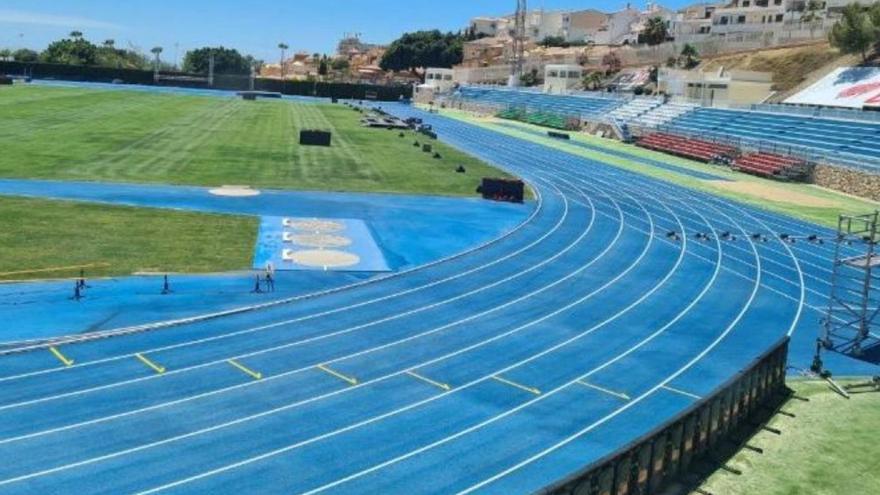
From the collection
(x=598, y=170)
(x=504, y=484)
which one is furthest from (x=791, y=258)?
(x=598, y=170)

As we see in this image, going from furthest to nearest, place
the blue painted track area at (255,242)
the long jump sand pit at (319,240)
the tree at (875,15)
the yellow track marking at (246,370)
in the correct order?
1. the tree at (875,15)
2. the long jump sand pit at (319,240)
3. the blue painted track area at (255,242)
4. the yellow track marking at (246,370)

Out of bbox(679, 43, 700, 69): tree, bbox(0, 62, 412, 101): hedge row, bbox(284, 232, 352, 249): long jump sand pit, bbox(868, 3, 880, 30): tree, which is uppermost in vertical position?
bbox(868, 3, 880, 30): tree

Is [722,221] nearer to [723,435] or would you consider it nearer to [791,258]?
[791,258]

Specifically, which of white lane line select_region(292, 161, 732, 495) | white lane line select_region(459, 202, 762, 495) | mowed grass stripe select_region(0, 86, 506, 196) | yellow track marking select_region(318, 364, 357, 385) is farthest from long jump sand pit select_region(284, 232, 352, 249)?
white lane line select_region(459, 202, 762, 495)

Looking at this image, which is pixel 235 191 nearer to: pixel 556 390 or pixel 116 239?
pixel 116 239

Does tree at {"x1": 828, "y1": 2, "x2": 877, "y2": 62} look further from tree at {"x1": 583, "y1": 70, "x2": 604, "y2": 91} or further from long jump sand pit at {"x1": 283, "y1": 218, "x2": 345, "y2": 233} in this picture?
long jump sand pit at {"x1": 283, "y1": 218, "x2": 345, "y2": 233}

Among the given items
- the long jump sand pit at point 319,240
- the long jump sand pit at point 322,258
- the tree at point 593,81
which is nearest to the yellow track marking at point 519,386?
the long jump sand pit at point 322,258

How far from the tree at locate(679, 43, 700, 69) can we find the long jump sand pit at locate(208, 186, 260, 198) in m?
89.9

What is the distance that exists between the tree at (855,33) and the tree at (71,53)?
146 meters

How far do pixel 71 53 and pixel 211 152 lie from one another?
5577 inches

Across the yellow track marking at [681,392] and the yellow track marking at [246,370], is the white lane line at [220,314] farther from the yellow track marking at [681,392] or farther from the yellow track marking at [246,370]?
the yellow track marking at [681,392]

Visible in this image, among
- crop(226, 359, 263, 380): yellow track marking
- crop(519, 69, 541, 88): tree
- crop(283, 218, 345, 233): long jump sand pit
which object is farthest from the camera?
crop(519, 69, 541, 88): tree

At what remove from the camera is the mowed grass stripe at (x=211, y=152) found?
1750 inches

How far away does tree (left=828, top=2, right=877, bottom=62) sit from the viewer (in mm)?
84188
